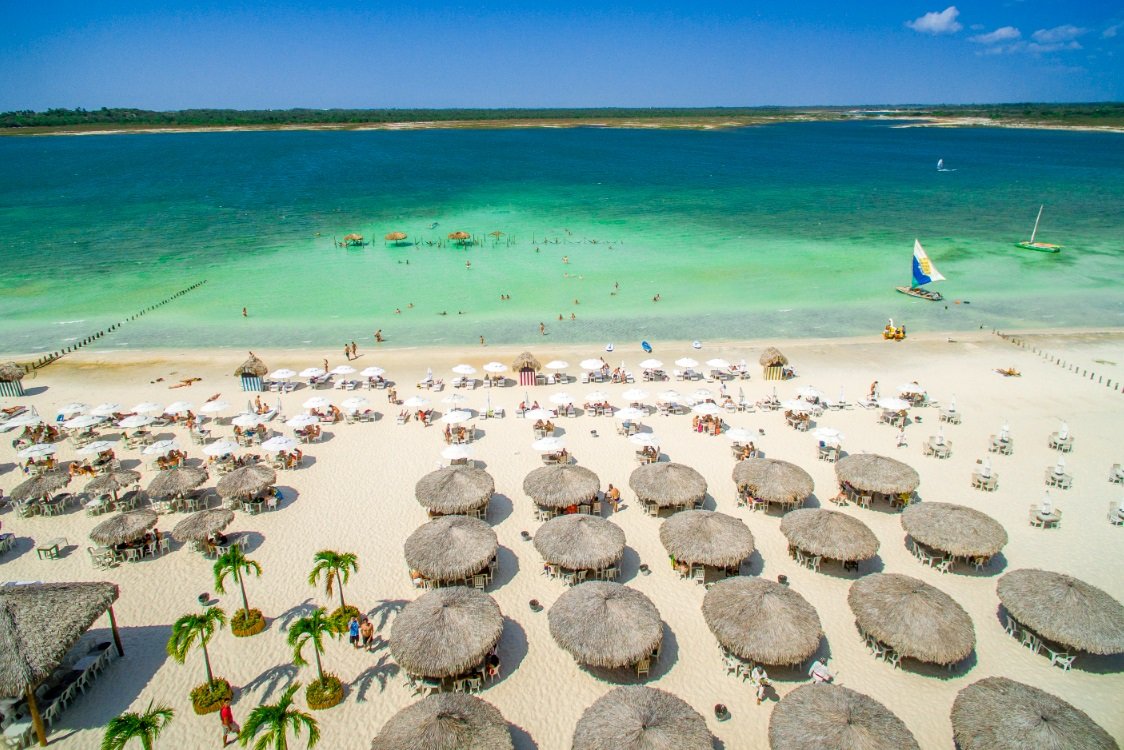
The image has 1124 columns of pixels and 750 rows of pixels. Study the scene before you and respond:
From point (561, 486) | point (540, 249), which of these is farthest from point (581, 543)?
point (540, 249)

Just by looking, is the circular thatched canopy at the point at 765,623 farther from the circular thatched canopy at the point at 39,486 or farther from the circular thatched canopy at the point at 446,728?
the circular thatched canopy at the point at 39,486

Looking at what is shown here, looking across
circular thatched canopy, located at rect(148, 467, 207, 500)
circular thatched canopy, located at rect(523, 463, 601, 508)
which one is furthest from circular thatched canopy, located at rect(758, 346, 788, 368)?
circular thatched canopy, located at rect(148, 467, 207, 500)

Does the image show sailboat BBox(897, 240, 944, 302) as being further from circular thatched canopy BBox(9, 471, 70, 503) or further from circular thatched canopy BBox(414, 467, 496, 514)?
circular thatched canopy BBox(9, 471, 70, 503)

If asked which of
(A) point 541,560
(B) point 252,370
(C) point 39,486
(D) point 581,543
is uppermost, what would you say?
(D) point 581,543

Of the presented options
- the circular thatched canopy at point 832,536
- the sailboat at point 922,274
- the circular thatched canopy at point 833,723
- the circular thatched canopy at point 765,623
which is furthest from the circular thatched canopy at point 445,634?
the sailboat at point 922,274

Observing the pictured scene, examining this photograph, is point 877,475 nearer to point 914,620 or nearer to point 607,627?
point 914,620

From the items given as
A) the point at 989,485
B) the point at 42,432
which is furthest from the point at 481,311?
the point at 989,485
